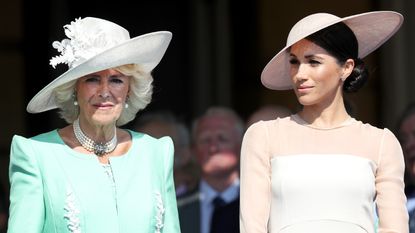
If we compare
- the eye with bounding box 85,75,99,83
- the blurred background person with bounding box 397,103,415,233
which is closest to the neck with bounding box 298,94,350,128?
the eye with bounding box 85,75,99,83

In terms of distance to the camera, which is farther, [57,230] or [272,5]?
[272,5]

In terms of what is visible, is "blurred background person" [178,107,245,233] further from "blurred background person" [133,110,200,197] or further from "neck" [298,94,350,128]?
"neck" [298,94,350,128]

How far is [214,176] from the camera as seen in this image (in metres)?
7.74

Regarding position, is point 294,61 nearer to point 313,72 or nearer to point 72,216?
point 313,72

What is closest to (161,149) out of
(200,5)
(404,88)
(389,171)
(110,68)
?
(110,68)

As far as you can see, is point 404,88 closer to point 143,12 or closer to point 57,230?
point 143,12

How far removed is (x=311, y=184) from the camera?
5023 millimetres

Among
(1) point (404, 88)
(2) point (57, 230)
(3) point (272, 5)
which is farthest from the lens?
(3) point (272, 5)

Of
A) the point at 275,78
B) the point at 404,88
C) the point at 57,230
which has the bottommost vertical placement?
the point at 404,88

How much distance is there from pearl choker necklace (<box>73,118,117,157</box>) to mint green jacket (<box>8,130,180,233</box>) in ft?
0.17

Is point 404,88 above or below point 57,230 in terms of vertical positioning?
below

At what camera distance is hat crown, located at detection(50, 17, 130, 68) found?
5.21 metres

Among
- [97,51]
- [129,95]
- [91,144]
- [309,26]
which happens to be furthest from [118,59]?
[309,26]

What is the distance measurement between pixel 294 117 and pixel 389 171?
46 cm
